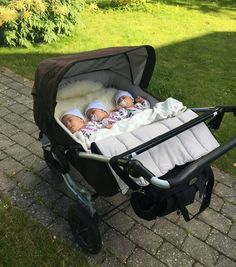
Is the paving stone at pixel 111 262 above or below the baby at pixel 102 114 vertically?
below

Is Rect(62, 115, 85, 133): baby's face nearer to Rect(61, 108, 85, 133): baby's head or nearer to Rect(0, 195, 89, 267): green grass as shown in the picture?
Rect(61, 108, 85, 133): baby's head

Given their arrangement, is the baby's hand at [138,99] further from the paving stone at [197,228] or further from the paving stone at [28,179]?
the paving stone at [28,179]

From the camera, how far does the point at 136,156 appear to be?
3271 millimetres

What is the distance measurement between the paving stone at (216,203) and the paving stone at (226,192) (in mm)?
70

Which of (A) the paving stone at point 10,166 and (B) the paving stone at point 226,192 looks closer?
(B) the paving stone at point 226,192

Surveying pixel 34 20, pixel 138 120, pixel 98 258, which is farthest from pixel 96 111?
pixel 34 20

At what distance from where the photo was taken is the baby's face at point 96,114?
424 centimetres

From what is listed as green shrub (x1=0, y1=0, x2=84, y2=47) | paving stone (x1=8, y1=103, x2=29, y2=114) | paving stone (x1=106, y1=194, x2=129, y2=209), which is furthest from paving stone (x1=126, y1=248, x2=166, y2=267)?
green shrub (x1=0, y1=0, x2=84, y2=47)

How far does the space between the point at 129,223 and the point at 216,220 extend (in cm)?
105

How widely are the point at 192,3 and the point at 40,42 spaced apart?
582 cm

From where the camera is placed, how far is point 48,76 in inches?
148

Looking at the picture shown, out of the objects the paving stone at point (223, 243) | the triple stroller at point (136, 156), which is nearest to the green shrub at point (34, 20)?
the triple stroller at point (136, 156)

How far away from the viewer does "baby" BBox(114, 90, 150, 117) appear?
4.25m

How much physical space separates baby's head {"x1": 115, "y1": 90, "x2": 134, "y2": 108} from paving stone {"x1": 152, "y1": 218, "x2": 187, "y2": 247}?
1406mm
